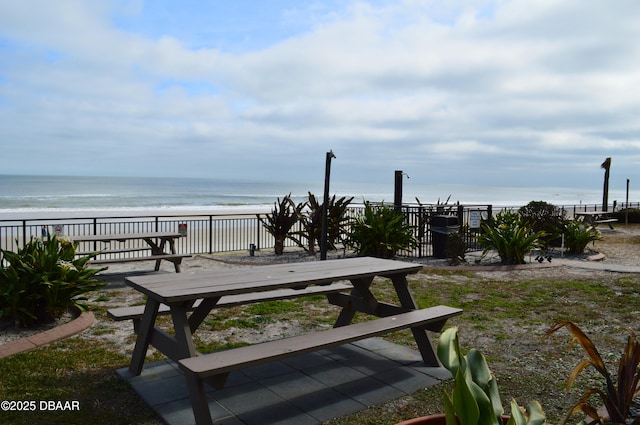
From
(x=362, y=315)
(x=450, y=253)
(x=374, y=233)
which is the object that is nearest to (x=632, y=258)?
(x=450, y=253)

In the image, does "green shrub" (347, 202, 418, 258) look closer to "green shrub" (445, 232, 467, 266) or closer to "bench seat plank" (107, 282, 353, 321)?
"green shrub" (445, 232, 467, 266)

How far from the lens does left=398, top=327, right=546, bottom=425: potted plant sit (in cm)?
185

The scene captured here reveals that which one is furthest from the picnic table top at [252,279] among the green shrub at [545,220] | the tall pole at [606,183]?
the tall pole at [606,183]

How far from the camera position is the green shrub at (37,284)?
5.16m

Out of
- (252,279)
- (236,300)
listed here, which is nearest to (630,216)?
(236,300)

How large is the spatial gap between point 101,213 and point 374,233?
85.2 feet

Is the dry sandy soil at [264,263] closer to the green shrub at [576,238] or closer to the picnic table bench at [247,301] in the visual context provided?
the green shrub at [576,238]

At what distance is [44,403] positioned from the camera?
348 cm

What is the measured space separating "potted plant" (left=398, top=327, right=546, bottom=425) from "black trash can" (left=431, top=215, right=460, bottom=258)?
9.38 metres

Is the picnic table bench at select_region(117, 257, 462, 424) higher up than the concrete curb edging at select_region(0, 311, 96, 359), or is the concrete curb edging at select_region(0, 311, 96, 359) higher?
the picnic table bench at select_region(117, 257, 462, 424)

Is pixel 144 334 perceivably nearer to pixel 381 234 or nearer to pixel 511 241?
pixel 381 234

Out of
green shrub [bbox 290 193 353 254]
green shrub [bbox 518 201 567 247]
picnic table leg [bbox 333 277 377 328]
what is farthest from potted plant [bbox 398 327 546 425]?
green shrub [bbox 518 201 567 247]

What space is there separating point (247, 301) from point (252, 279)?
847 millimetres

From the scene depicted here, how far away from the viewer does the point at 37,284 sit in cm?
525
